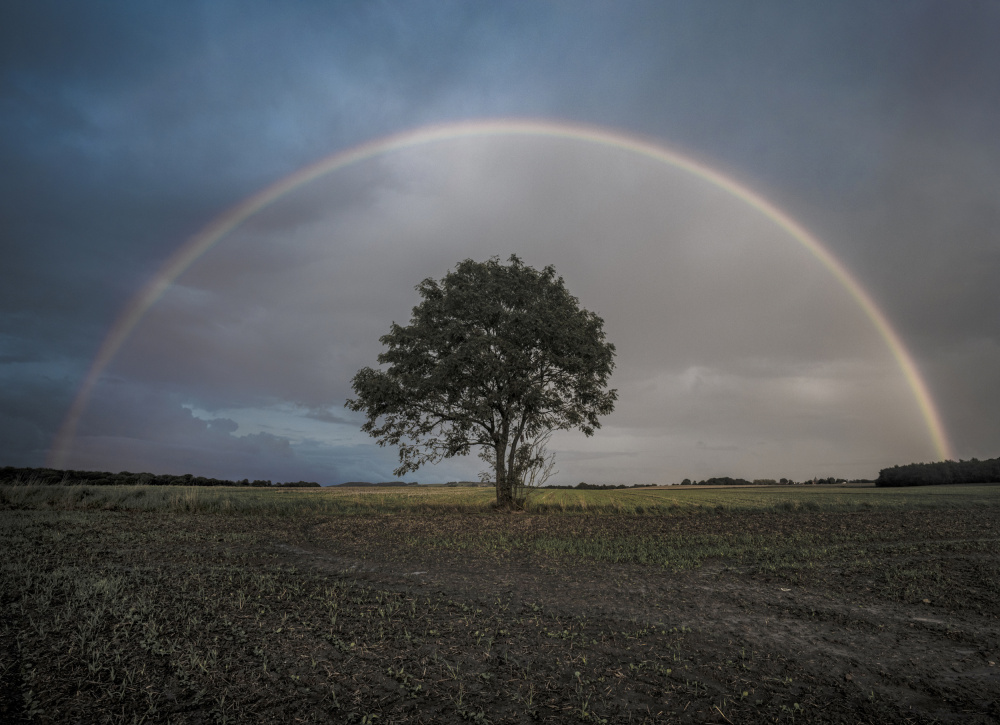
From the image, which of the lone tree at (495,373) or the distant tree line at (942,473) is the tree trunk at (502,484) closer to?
the lone tree at (495,373)

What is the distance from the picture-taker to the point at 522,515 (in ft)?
88.9

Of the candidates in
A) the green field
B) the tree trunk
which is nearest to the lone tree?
the tree trunk

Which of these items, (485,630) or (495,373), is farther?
(495,373)

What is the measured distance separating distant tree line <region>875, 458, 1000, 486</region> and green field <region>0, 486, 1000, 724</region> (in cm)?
8175

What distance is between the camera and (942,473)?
263 feet

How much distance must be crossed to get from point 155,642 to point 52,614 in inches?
100

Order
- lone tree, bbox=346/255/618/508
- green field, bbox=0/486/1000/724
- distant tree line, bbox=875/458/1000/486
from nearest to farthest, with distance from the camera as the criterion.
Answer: green field, bbox=0/486/1000/724 < lone tree, bbox=346/255/618/508 < distant tree line, bbox=875/458/1000/486

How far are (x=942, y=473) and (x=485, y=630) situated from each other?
10098 centimetres

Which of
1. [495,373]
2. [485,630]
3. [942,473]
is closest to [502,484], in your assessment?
[495,373]

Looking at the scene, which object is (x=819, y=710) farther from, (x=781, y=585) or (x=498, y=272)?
(x=498, y=272)

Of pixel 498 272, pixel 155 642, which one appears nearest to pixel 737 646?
pixel 155 642

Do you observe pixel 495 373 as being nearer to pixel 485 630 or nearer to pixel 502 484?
pixel 502 484

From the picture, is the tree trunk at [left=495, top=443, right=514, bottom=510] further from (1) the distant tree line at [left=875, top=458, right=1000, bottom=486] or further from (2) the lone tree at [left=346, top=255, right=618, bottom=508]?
(1) the distant tree line at [left=875, top=458, right=1000, bottom=486]

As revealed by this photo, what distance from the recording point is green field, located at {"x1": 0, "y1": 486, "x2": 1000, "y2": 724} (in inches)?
229
